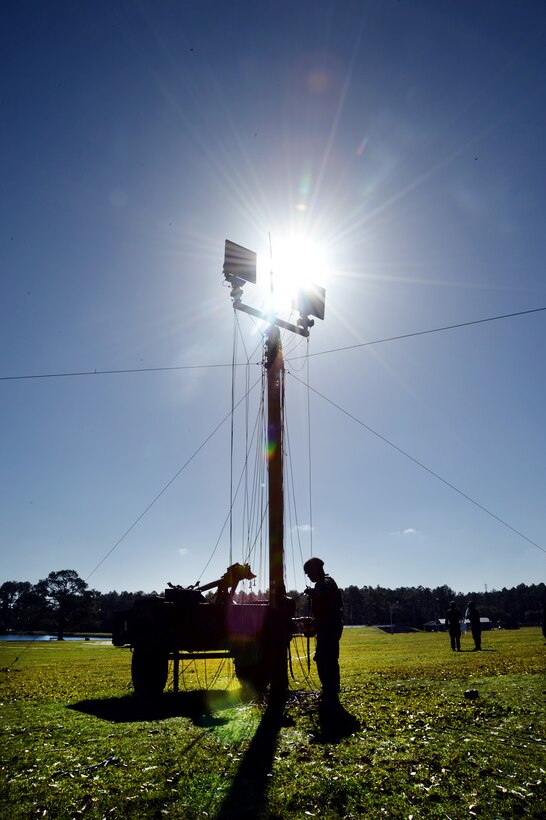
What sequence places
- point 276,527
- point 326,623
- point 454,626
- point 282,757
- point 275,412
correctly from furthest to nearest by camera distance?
point 454,626
point 275,412
point 276,527
point 326,623
point 282,757

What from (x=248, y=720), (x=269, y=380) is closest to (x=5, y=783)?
(x=248, y=720)

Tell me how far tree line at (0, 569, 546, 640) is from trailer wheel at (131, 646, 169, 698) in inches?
83.5

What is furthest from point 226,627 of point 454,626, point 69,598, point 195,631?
point 69,598

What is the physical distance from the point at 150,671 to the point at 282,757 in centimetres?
628

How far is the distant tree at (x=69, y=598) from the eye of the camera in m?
100

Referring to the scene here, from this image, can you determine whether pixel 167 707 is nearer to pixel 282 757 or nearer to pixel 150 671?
pixel 150 671

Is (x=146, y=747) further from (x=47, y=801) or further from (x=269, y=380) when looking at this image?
(x=269, y=380)

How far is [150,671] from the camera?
12.0m

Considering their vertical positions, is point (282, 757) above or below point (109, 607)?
A: above

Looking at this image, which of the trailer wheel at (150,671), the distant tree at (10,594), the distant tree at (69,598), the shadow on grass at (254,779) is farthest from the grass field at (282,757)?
the distant tree at (10,594)

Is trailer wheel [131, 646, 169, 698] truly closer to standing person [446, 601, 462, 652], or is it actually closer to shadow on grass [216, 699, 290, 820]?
shadow on grass [216, 699, 290, 820]

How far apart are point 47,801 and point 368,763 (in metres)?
3.96

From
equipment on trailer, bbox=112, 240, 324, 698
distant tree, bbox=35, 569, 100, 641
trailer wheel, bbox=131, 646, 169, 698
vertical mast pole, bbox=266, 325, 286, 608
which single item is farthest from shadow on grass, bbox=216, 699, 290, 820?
distant tree, bbox=35, 569, 100, 641

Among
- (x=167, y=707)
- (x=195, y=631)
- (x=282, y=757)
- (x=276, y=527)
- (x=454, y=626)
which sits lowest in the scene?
(x=454, y=626)
